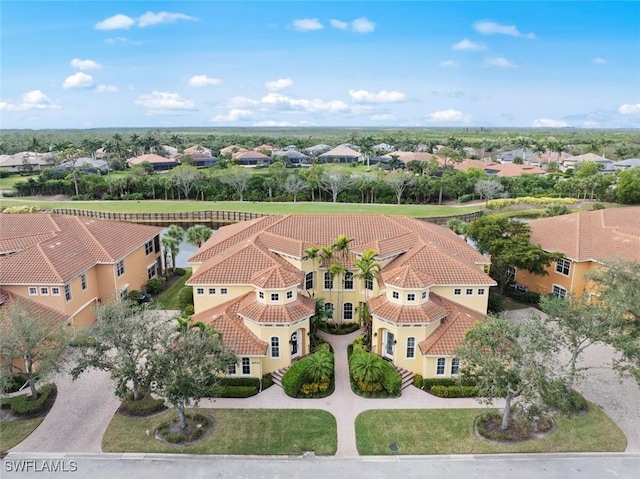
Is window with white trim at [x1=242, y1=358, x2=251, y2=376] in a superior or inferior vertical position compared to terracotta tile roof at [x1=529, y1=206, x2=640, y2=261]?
inferior

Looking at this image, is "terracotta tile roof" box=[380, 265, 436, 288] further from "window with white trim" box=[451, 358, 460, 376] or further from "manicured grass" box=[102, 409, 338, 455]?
"manicured grass" box=[102, 409, 338, 455]

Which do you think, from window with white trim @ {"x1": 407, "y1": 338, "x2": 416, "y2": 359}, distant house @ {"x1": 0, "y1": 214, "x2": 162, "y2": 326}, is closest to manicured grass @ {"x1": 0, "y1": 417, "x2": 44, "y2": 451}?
distant house @ {"x1": 0, "y1": 214, "x2": 162, "y2": 326}

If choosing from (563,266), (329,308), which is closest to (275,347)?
(329,308)

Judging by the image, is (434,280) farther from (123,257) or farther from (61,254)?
(61,254)

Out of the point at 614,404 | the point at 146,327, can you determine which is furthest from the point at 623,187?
the point at 146,327

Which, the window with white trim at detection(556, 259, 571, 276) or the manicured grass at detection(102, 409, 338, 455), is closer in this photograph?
the manicured grass at detection(102, 409, 338, 455)

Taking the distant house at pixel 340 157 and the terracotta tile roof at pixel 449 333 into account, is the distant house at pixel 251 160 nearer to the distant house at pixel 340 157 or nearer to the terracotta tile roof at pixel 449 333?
the distant house at pixel 340 157
